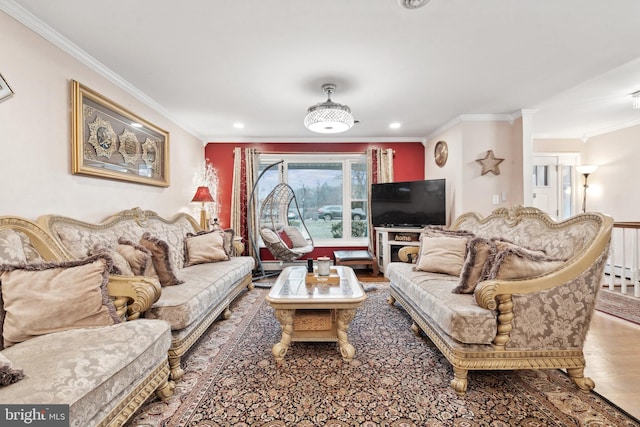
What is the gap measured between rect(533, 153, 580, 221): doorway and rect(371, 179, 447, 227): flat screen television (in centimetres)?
232

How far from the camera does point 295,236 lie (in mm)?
5117

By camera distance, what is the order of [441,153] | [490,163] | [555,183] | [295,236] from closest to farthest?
[490,163] → [441,153] → [295,236] → [555,183]

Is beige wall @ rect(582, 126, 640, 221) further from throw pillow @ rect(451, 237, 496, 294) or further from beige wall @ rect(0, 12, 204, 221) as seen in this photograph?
beige wall @ rect(0, 12, 204, 221)

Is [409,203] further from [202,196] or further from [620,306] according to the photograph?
[202,196]

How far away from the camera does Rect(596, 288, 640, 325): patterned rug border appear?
2.96 m

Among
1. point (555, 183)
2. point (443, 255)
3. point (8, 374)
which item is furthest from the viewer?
point (555, 183)

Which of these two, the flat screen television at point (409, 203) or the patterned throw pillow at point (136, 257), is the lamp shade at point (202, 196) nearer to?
the patterned throw pillow at point (136, 257)

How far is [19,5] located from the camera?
6.07 ft

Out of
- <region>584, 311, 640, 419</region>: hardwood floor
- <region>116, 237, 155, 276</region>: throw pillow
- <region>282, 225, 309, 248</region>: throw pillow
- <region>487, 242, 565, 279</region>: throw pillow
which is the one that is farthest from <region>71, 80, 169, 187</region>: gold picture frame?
<region>584, 311, 640, 419</region>: hardwood floor

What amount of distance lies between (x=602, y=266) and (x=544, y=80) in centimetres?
213

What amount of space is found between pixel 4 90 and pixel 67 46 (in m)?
0.67

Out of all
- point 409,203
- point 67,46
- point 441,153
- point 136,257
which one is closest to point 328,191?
point 409,203

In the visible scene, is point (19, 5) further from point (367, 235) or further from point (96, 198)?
point (367, 235)

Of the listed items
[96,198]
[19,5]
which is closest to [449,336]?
[96,198]
